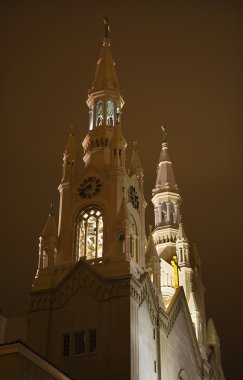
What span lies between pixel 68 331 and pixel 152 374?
6839 millimetres

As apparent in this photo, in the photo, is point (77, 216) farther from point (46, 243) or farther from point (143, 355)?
point (143, 355)

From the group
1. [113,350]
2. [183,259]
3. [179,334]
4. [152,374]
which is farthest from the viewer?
[183,259]

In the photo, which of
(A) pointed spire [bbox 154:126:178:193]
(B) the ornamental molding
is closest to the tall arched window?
(B) the ornamental molding

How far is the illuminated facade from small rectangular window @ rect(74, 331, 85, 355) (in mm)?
69

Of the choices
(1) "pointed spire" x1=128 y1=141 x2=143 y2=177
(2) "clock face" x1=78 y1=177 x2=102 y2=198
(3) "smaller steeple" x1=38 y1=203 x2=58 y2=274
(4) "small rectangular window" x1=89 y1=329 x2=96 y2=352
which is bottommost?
(4) "small rectangular window" x1=89 y1=329 x2=96 y2=352

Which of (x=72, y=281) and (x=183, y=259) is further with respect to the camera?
(x=183, y=259)

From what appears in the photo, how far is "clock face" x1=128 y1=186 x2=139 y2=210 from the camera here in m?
55.2

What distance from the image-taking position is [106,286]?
4747 cm

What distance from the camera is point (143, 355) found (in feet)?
153

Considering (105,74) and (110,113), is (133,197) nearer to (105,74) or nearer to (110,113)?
(110,113)

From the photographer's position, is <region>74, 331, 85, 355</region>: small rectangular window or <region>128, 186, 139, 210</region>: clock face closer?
<region>74, 331, 85, 355</region>: small rectangular window

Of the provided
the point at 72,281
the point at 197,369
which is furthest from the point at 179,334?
the point at 72,281

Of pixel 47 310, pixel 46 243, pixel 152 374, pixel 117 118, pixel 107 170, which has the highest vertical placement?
pixel 117 118

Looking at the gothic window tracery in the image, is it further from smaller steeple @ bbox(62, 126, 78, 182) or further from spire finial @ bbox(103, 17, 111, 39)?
spire finial @ bbox(103, 17, 111, 39)
